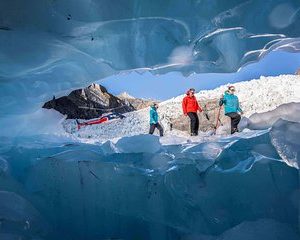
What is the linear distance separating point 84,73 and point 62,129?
0.50m

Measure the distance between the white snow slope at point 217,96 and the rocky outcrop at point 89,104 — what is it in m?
0.09

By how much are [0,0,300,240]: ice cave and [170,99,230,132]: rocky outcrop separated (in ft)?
0.50

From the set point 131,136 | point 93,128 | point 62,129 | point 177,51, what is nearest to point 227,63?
point 177,51

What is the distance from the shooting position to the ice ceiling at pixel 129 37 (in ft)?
9.76

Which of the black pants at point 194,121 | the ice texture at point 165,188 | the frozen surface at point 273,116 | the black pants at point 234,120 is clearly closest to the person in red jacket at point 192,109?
the black pants at point 194,121

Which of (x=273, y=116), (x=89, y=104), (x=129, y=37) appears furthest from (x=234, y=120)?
(x=89, y=104)

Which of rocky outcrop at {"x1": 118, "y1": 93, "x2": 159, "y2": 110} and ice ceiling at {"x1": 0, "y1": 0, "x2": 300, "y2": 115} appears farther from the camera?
rocky outcrop at {"x1": 118, "y1": 93, "x2": 159, "y2": 110}

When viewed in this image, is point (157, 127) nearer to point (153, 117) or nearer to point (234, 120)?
point (153, 117)

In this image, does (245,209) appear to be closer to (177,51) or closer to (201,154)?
(201,154)

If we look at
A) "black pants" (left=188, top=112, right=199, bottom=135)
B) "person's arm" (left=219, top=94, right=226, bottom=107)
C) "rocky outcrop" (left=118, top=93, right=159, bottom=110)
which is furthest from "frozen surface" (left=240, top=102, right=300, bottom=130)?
"rocky outcrop" (left=118, top=93, right=159, bottom=110)

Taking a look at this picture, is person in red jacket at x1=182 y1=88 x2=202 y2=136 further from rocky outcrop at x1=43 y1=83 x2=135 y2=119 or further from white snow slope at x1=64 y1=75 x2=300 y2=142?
rocky outcrop at x1=43 y1=83 x2=135 y2=119

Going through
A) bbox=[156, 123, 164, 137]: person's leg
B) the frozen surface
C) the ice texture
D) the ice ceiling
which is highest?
the ice ceiling

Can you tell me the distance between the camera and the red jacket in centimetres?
338

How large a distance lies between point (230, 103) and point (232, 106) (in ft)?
0.10
